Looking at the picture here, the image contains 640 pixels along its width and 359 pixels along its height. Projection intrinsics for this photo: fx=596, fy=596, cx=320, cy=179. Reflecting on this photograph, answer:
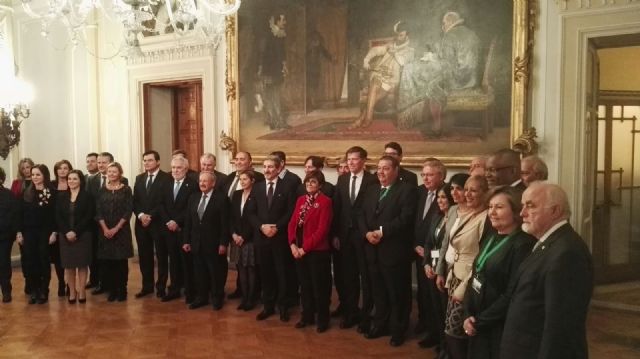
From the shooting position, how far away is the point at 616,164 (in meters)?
7.23

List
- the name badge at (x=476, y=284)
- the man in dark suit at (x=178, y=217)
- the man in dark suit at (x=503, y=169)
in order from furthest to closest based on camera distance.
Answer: the man in dark suit at (x=178, y=217) → the man in dark suit at (x=503, y=169) → the name badge at (x=476, y=284)

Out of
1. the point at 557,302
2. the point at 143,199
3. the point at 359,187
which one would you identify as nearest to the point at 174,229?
the point at 143,199

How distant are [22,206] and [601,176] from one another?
6684 mm

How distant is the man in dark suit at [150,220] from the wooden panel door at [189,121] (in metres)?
2.67

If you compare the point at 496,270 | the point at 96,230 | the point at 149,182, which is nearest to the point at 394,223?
the point at 496,270

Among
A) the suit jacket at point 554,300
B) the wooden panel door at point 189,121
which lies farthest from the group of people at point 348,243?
the wooden panel door at point 189,121

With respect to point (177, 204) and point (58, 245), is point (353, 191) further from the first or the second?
point (58, 245)

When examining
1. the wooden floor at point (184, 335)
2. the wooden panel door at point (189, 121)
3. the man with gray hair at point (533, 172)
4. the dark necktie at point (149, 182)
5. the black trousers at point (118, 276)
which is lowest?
the wooden floor at point (184, 335)

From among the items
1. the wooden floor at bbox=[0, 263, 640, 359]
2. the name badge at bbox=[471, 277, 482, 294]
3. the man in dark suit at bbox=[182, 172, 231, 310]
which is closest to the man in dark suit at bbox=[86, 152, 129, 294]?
the wooden floor at bbox=[0, 263, 640, 359]

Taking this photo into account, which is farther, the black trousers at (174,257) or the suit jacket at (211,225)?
the black trousers at (174,257)

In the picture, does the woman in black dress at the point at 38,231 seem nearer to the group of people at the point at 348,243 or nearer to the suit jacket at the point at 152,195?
the group of people at the point at 348,243

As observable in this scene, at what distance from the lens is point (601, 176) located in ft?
23.5

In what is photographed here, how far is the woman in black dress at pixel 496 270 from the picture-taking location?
10.3 ft

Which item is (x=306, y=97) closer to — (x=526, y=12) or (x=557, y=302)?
(x=526, y=12)
